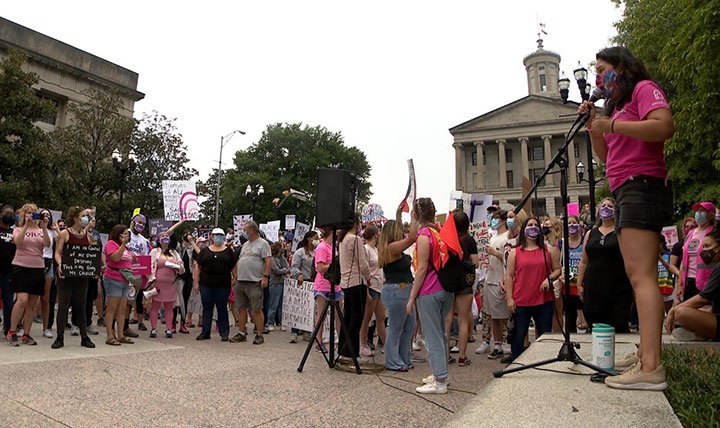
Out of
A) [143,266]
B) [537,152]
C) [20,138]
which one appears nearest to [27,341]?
[143,266]

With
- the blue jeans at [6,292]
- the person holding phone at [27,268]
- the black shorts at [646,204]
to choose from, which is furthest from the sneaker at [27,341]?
the black shorts at [646,204]

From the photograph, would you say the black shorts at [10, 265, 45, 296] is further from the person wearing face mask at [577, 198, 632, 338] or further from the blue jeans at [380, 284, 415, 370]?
the person wearing face mask at [577, 198, 632, 338]

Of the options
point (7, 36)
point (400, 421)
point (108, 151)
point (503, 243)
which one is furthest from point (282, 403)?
point (7, 36)

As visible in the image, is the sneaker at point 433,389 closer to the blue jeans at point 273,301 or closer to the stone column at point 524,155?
the blue jeans at point 273,301

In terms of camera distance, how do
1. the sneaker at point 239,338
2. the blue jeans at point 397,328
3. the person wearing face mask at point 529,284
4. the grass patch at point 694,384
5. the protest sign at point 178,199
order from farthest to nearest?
the protest sign at point 178,199 → the sneaker at point 239,338 → the blue jeans at point 397,328 → the person wearing face mask at point 529,284 → the grass patch at point 694,384

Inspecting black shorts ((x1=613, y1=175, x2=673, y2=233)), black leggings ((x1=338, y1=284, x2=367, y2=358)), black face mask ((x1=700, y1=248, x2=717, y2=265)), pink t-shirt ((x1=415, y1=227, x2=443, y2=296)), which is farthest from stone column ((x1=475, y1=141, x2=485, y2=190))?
black shorts ((x1=613, y1=175, x2=673, y2=233))

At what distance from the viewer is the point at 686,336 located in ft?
16.5

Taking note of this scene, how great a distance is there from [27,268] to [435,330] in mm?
6506

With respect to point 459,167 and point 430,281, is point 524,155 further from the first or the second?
point 430,281

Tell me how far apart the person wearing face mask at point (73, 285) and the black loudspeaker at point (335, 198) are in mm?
3932

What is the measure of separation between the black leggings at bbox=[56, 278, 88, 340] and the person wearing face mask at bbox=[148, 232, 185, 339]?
1.66 meters

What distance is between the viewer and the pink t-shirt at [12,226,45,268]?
761 centimetres

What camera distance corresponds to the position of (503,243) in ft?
26.4

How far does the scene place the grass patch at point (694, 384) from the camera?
2.48 meters
